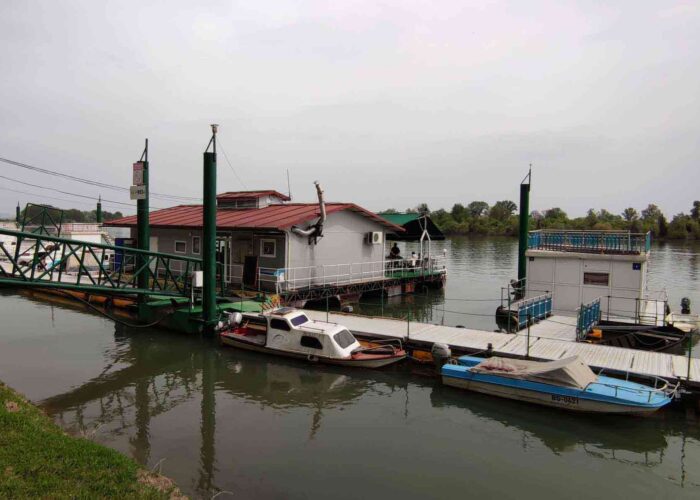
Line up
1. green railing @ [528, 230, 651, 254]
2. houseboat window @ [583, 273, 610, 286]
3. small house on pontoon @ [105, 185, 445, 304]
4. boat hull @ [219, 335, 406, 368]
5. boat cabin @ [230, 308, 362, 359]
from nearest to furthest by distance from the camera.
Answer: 1. boat hull @ [219, 335, 406, 368]
2. boat cabin @ [230, 308, 362, 359]
3. green railing @ [528, 230, 651, 254]
4. houseboat window @ [583, 273, 610, 286]
5. small house on pontoon @ [105, 185, 445, 304]

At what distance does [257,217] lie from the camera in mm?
30750

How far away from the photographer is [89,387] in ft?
52.2

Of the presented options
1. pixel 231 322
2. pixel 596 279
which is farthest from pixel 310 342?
pixel 596 279

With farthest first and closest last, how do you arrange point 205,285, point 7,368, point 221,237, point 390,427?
point 221,237, point 205,285, point 7,368, point 390,427

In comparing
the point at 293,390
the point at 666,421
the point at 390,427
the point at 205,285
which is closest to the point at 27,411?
the point at 293,390

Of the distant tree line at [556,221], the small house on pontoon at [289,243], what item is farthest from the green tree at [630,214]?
the small house on pontoon at [289,243]

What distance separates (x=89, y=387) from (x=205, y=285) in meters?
6.72

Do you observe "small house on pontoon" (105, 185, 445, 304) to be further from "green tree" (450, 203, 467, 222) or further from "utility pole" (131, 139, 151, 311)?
"green tree" (450, 203, 467, 222)

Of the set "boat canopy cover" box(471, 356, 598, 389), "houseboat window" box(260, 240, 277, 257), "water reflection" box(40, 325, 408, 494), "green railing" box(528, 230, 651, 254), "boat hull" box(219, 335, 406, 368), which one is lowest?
"water reflection" box(40, 325, 408, 494)

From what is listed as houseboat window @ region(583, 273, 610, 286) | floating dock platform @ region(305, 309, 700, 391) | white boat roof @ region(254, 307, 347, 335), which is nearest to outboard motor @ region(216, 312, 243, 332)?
white boat roof @ region(254, 307, 347, 335)

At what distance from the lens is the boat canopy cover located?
43.5 ft

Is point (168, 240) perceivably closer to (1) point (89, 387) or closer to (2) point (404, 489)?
(1) point (89, 387)

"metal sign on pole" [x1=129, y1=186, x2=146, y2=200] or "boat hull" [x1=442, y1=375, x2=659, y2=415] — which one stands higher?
"metal sign on pole" [x1=129, y1=186, x2=146, y2=200]

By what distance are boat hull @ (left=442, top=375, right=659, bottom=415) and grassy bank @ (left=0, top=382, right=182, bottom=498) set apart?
9227 millimetres
